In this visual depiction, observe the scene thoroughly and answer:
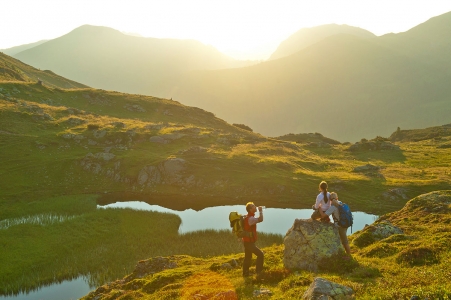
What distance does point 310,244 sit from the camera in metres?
19.0

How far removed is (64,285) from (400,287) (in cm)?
2802

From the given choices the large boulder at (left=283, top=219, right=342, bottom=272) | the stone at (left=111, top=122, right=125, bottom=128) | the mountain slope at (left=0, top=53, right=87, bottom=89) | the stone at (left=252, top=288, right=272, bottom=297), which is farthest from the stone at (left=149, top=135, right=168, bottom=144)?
the mountain slope at (left=0, top=53, right=87, bottom=89)

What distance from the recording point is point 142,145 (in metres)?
82.4

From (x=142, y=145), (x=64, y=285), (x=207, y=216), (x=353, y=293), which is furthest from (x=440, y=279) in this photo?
(x=142, y=145)

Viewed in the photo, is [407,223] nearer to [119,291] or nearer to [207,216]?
[119,291]

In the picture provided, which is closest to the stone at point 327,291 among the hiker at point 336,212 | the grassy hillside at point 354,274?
the grassy hillside at point 354,274

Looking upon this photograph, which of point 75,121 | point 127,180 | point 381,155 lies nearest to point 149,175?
point 127,180

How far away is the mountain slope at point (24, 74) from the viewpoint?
12275 centimetres

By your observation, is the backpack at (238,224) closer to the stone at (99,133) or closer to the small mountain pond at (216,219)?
the small mountain pond at (216,219)

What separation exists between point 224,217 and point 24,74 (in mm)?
143230

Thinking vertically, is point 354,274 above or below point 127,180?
above

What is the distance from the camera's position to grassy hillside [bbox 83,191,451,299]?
13.4m

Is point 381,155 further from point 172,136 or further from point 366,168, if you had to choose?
point 172,136

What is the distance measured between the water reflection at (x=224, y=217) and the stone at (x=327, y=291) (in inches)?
1074
